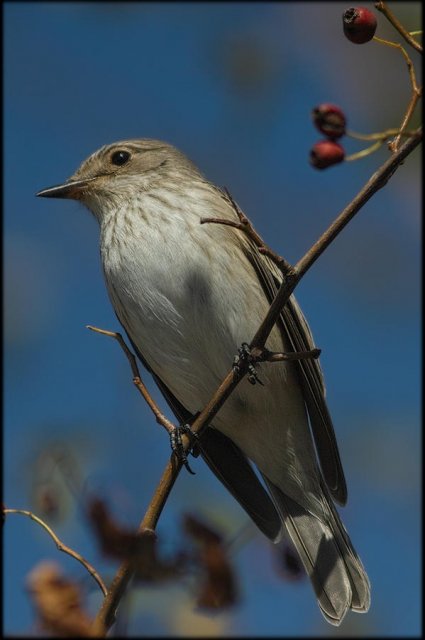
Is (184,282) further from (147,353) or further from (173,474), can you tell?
(173,474)

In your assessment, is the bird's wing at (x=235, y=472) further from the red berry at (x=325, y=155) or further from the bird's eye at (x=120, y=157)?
the red berry at (x=325, y=155)

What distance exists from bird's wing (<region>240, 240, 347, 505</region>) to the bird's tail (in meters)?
0.28

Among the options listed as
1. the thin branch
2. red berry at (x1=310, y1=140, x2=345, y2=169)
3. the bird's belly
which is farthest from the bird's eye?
red berry at (x1=310, y1=140, x2=345, y2=169)

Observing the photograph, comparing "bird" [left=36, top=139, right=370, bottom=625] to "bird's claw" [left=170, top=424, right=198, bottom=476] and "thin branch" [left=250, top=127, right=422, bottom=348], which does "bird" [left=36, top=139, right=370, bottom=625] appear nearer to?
"bird's claw" [left=170, top=424, right=198, bottom=476]

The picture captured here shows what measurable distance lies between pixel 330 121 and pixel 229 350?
2008 mm

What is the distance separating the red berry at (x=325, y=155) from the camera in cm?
270

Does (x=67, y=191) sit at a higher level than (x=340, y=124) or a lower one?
lower

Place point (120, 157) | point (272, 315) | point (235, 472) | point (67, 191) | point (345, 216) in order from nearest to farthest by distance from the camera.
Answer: point (345, 216) → point (272, 315) → point (235, 472) → point (67, 191) → point (120, 157)

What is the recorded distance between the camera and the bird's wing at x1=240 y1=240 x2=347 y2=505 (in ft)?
15.7

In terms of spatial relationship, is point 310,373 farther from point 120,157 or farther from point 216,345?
point 120,157

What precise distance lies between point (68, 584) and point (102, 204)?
138 inches

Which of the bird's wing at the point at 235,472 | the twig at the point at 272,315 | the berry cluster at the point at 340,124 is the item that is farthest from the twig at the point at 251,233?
the bird's wing at the point at 235,472

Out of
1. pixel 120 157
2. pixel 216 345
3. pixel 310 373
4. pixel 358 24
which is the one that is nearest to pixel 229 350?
pixel 216 345

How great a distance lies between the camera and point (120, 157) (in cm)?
575
